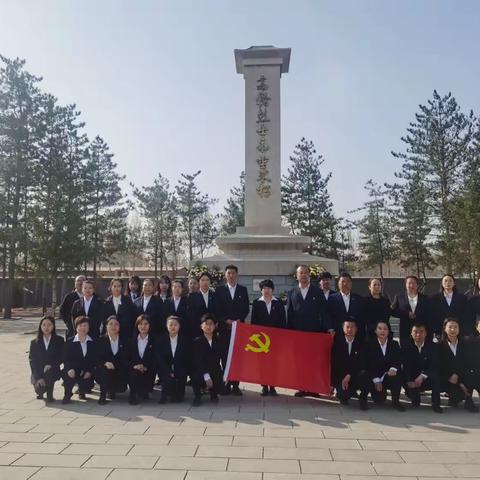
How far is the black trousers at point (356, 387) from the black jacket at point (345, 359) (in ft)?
0.16

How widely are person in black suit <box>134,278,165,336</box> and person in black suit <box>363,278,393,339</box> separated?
2.50 metres

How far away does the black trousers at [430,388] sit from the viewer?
191 inches

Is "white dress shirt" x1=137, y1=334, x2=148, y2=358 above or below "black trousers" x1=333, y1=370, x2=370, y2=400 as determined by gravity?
above

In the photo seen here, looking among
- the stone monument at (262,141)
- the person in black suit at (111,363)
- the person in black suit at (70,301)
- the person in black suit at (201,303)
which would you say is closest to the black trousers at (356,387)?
the person in black suit at (201,303)

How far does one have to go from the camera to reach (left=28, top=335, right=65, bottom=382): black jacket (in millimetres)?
5414

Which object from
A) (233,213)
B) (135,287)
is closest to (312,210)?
(233,213)

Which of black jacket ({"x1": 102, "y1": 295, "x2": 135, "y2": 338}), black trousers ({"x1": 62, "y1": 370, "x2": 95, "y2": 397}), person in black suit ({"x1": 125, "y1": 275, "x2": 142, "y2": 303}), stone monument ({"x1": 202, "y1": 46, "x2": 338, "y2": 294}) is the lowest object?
black trousers ({"x1": 62, "y1": 370, "x2": 95, "y2": 397})

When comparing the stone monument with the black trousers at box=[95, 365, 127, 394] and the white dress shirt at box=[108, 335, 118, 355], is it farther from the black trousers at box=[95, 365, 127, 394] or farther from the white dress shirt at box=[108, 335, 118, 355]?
the black trousers at box=[95, 365, 127, 394]

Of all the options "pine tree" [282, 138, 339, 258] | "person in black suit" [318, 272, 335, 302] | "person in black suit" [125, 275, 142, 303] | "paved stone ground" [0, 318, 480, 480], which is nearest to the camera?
"paved stone ground" [0, 318, 480, 480]

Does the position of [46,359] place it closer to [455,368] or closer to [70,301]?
[70,301]

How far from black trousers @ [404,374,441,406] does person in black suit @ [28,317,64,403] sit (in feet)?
12.6

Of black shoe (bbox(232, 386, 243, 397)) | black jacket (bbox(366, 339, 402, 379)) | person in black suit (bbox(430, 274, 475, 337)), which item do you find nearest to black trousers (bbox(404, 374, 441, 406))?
black jacket (bbox(366, 339, 402, 379))

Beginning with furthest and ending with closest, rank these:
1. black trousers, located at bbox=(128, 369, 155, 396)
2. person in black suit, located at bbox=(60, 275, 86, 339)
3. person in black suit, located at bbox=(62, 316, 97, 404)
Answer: person in black suit, located at bbox=(60, 275, 86, 339), person in black suit, located at bbox=(62, 316, 97, 404), black trousers, located at bbox=(128, 369, 155, 396)

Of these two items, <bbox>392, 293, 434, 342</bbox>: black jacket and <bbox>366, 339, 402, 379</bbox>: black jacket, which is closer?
<bbox>366, 339, 402, 379</bbox>: black jacket
